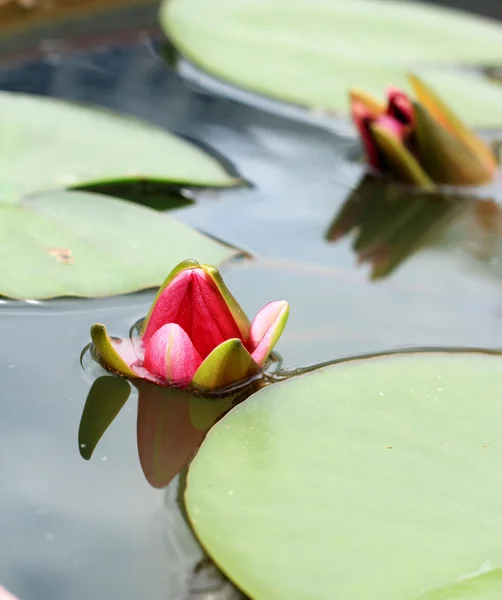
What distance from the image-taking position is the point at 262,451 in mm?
664

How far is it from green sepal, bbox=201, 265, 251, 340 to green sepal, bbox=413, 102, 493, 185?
0.57m

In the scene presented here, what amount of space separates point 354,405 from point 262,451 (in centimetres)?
11

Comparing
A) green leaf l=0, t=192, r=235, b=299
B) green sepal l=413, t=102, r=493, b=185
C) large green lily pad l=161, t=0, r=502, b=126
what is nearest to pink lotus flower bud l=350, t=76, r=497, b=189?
green sepal l=413, t=102, r=493, b=185

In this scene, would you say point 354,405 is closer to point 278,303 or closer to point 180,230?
point 278,303

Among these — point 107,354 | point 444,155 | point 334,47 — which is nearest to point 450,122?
point 444,155

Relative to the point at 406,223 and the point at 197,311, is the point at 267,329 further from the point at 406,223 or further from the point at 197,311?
the point at 406,223

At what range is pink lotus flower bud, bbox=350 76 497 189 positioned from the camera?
1195 mm

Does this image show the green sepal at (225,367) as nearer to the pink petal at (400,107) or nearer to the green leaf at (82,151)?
the green leaf at (82,151)

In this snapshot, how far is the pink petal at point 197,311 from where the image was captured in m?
0.72

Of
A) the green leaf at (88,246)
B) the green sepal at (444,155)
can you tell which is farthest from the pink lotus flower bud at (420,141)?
the green leaf at (88,246)

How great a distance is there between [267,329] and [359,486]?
0.62 feet

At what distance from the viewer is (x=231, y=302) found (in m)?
0.74

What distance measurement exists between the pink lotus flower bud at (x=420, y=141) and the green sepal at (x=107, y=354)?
24.0 inches

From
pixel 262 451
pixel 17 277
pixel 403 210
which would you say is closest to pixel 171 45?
pixel 403 210
